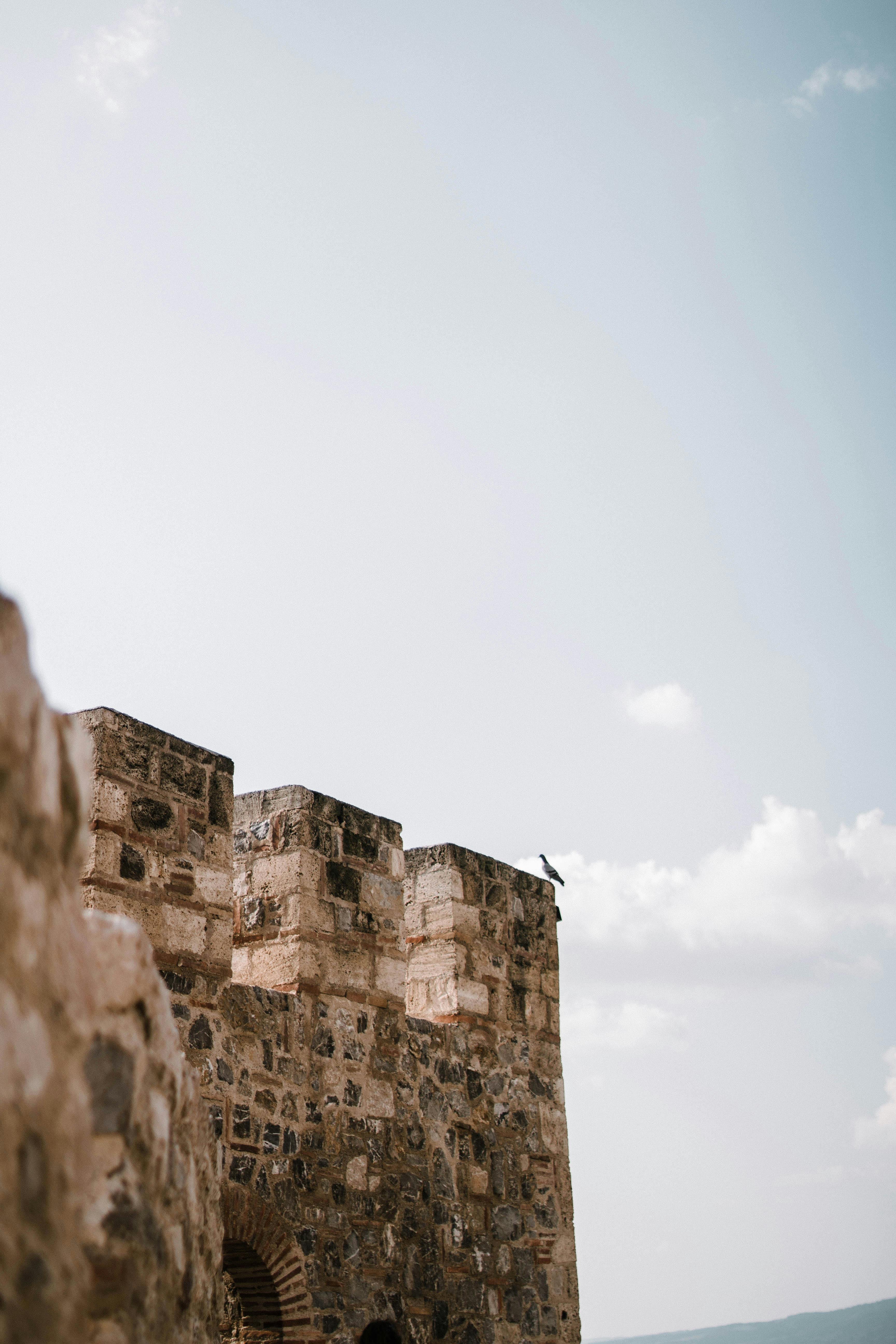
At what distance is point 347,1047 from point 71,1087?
4979mm

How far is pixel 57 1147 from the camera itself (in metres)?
1.54

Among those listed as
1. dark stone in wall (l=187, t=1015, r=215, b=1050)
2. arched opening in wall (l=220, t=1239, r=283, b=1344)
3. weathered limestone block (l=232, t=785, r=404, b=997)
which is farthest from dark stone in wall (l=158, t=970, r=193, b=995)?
arched opening in wall (l=220, t=1239, r=283, b=1344)

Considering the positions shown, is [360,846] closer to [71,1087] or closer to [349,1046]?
[349,1046]

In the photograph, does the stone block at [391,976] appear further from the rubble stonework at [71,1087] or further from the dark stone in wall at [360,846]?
the rubble stonework at [71,1087]

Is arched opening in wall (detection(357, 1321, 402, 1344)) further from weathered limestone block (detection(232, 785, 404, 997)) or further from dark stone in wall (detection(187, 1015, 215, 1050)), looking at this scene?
dark stone in wall (detection(187, 1015, 215, 1050))

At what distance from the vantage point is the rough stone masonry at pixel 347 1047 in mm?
5625

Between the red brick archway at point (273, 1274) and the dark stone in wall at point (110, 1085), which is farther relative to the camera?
the red brick archway at point (273, 1274)

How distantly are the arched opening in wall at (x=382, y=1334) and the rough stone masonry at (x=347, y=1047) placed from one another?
1.1 inches

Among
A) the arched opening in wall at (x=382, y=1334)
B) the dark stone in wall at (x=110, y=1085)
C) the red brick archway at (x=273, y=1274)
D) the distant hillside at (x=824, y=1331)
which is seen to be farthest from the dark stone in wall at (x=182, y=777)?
the distant hillside at (x=824, y=1331)

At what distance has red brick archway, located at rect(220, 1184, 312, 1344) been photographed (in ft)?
18.8

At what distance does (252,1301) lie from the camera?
19.2 feet

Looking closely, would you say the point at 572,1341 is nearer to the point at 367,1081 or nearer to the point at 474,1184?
the point at 474,1184

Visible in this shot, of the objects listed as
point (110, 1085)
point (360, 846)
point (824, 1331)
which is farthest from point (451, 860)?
point (824, 1331)

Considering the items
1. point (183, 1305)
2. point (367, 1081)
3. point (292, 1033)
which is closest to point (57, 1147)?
point (183, 1305)
